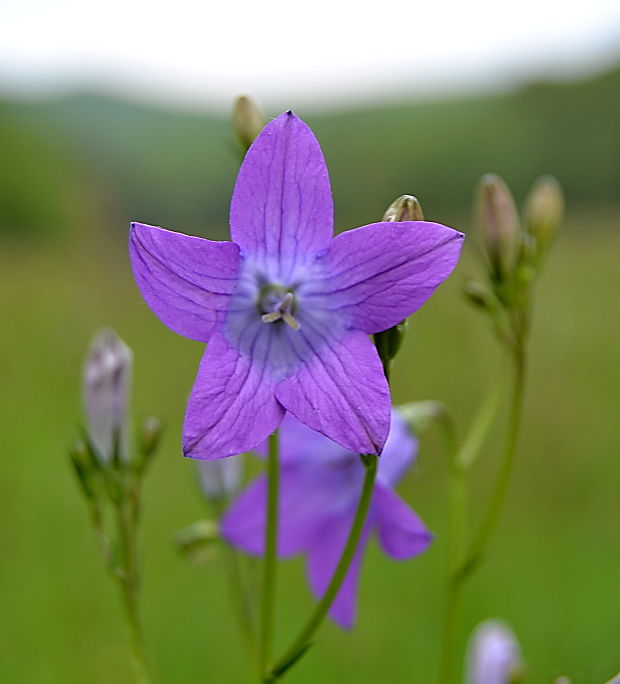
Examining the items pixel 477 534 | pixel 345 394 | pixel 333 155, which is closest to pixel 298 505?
pixel 477 534

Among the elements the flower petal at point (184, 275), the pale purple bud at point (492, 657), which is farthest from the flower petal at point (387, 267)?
the pale purple bud at point (492, 657)


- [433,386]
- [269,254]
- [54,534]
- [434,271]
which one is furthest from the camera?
[433,386]

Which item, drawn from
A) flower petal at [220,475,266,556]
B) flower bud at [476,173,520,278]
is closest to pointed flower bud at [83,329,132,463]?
flower petal at [220,475,266,556]

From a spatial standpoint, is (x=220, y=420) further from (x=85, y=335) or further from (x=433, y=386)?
(x=85, y=335)

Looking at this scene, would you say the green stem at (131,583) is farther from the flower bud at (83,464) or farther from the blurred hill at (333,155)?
the blurred hill at (333,155)

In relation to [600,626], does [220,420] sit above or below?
above

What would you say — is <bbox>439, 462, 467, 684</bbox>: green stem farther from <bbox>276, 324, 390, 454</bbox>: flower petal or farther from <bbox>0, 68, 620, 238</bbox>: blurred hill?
<bbox>0, 68, 620, 238</bbox>: blurred hill

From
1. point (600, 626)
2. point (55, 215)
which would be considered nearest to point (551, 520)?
point (600, 626)
